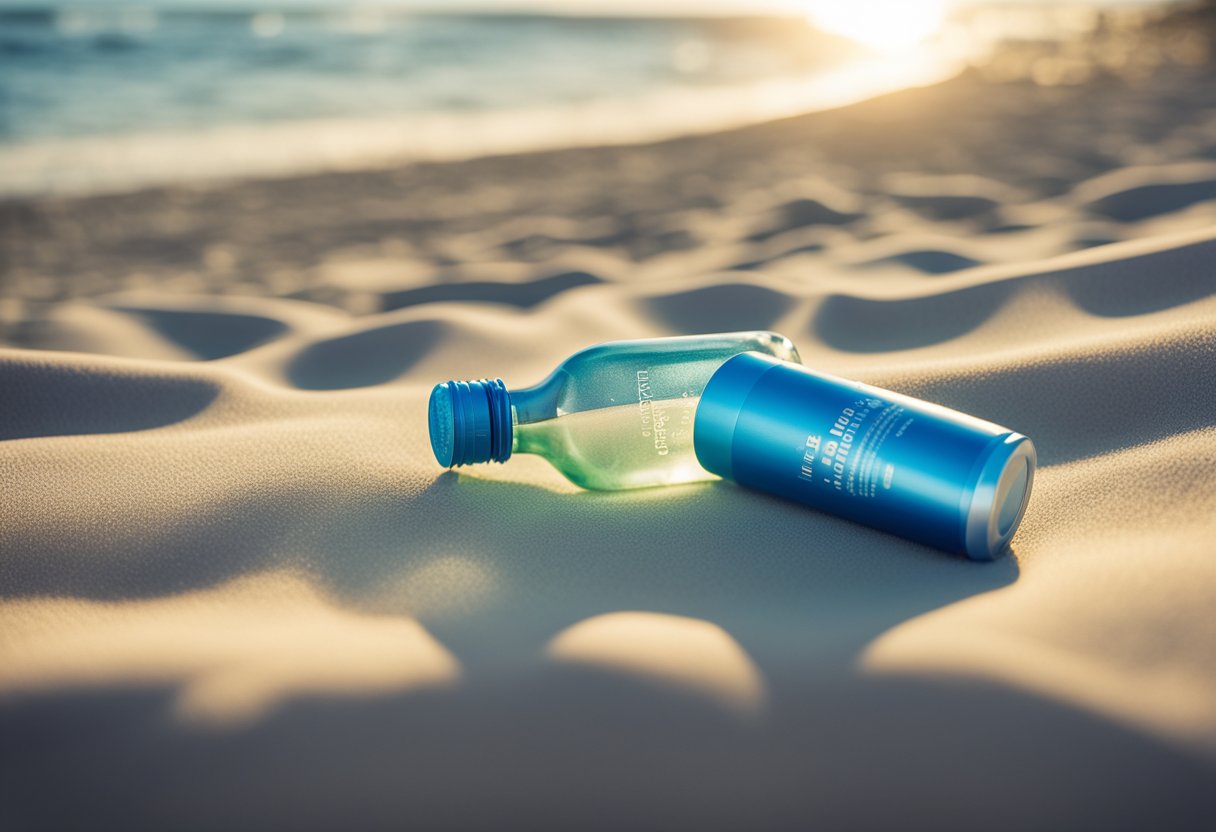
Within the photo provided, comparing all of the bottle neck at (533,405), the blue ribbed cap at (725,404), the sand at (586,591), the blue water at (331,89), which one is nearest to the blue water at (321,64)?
the blue water at (331,89)

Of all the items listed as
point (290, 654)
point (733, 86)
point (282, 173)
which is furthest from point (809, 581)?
point (733, 86)

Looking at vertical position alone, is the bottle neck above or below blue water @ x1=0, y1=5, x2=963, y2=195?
below

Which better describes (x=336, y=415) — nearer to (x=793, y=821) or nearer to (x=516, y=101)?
(x=793, y=821)

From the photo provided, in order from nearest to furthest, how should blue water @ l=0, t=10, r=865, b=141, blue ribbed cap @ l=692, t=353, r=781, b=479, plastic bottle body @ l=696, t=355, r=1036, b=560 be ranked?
plastic bottle body @ l=696, t=355, r=1036, b=560 < blue ribbed cap @ l=692, t=353, r=781, b=479 < blue water @ l=0, t=10, r=865, b=141

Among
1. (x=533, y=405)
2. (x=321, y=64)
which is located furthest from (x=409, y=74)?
(x=533, y=405)

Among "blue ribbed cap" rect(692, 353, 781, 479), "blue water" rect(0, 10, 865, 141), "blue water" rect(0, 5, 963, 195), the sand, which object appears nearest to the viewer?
the sand

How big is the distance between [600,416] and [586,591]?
0.30 m

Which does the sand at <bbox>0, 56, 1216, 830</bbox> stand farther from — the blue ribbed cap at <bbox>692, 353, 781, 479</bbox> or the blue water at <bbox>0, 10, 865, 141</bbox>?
the blue water at <bbox>0, 10, 865, 141</bbox>

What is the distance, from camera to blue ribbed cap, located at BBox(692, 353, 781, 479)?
141cm

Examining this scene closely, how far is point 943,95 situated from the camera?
7.68 m

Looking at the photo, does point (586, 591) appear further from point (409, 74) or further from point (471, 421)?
point (409, 74)

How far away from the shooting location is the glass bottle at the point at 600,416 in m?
1.46

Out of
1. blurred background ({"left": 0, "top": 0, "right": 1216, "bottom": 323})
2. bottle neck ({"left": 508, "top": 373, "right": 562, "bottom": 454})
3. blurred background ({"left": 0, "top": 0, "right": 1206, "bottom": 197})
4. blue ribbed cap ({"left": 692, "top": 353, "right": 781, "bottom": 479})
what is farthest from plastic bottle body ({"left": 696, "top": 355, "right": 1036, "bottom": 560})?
blurred background ({"left": 0, "top": 0, "right": 1206, "bottom": 197})

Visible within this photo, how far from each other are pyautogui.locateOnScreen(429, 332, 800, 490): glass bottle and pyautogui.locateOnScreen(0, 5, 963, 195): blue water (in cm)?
589
